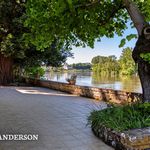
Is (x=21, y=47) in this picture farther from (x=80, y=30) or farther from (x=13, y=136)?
(x=13, y=136)

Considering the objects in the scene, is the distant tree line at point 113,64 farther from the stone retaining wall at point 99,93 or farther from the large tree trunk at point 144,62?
the large tree trunk at point 144,62

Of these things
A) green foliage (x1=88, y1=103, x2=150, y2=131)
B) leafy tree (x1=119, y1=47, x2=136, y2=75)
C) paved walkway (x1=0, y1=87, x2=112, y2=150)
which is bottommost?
paved walkway (x1=0, y1=87, x2=112, y2=150)

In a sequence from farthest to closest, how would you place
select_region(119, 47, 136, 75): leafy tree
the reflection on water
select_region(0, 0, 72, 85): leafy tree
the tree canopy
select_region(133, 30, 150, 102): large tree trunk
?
select_region(119, 47, 136, 75): leafy tree, the reflection on water, select_region(0, 0, 72, 85): leafy tree, the tree canopy, select_region(133, 30, 150, 102): large tree trunk

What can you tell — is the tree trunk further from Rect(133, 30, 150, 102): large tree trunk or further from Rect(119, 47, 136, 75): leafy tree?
Rect(119, 47, 136, 75): leafy tree

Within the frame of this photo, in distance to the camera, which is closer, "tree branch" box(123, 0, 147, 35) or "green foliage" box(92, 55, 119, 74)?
"tree branch" box(123, 0, 147, 35)

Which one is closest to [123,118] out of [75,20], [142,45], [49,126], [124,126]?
[124,126]

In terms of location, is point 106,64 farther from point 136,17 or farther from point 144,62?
point 144,62

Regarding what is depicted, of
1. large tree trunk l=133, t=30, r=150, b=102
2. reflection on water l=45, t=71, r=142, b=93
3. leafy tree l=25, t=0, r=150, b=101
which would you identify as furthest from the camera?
reflection on water l=45, t=71, r=142, b=93

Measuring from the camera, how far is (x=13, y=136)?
591 centimetres

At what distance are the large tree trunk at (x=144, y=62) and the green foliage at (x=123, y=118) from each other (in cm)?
43

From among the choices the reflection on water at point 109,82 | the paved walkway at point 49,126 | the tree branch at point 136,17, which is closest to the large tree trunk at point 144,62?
the tree branch at point 136,17

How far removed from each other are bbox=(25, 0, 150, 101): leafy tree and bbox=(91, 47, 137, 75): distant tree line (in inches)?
2545

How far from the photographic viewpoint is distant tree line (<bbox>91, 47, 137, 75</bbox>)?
74.1 m

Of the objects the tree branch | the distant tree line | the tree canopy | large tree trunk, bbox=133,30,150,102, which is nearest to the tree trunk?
the tree canopy
